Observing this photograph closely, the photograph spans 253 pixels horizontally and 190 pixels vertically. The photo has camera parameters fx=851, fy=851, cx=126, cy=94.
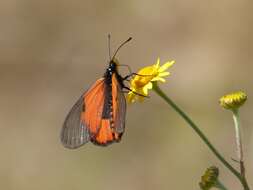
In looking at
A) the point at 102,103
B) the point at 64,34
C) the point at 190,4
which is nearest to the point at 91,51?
the point at 64,34

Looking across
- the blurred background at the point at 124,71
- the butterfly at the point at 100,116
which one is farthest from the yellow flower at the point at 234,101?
the blurred background at the point at 124,71

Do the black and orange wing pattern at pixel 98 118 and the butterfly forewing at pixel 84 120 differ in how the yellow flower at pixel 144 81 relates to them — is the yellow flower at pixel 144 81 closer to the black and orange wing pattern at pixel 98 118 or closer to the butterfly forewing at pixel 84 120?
the black and orange wing pattern at pixel 98 118

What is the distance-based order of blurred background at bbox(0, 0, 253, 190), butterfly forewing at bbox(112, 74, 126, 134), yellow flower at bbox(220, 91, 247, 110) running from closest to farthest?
butterfly forewing at bbox(112, 74, 126, 134), yellow flower at bbox(220, 91, 247, 110), blurred background at bbox(0, 0, 253, 190)

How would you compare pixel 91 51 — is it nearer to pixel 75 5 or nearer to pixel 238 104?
pixel 75 5

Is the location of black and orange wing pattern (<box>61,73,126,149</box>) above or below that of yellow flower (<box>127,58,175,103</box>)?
below

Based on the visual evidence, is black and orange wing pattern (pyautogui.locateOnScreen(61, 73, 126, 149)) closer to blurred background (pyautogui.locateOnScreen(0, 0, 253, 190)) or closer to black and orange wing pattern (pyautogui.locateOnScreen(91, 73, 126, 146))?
black and orange wing pattern (pyautogui.locateOnScreen(91, 73, 126, 146))

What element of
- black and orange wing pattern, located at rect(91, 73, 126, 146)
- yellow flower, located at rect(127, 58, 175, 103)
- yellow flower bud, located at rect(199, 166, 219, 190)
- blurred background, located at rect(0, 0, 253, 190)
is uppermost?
blurred background, located at rect(0, 0, 253, 190)

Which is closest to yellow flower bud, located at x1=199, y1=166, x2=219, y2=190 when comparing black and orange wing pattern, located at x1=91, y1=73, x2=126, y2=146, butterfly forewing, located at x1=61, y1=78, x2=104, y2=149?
black and orange wing pattern, located at x1=91, y1=73, x2=126, y2=146

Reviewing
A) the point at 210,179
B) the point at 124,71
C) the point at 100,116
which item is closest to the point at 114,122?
the point at 100,116
